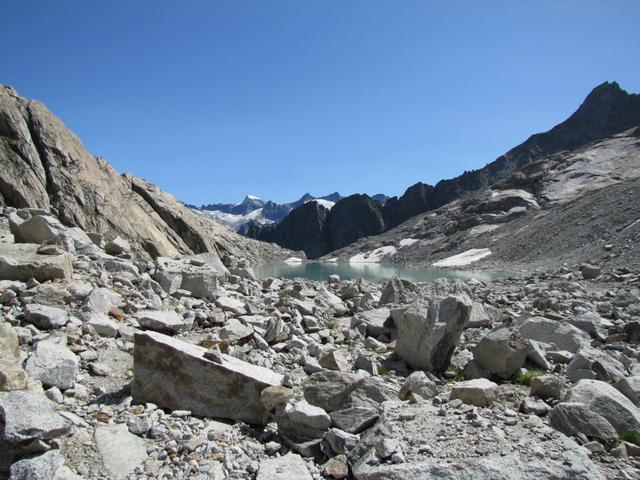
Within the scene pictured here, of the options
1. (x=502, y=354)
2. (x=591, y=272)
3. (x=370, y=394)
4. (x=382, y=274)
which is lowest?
(x=382, y=274)

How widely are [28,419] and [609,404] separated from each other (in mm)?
6834

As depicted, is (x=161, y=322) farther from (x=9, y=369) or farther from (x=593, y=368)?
(x=593, y=368)

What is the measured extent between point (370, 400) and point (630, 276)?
28.0 m

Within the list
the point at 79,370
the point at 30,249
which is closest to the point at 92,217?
the point at 30,249

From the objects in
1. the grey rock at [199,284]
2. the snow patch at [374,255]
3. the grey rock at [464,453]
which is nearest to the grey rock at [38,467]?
the grey rock at [464,453]

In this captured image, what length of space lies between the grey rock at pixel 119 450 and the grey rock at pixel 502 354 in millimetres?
6515

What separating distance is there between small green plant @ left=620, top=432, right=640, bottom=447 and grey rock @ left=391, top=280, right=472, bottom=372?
342 centimetres

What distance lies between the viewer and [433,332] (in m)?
8.69

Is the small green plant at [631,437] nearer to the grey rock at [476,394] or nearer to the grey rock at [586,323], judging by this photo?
the grey rock at [476,394]

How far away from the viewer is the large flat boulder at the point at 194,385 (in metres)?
5.47

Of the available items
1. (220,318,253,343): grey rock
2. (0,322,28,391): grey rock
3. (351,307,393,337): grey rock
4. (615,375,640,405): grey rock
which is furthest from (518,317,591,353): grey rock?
(0,322,28,391): grey rock

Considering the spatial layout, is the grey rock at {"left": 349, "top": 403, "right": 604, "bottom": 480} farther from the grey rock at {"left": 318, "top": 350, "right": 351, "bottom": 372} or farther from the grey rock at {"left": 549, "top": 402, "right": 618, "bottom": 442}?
the grey rock at {"left": 318, "top": 350, "right": 351, "bottom": 372}

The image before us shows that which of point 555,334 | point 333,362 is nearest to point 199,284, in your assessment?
point 333,362

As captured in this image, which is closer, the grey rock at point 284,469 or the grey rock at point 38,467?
the grey rock at point 38,467
